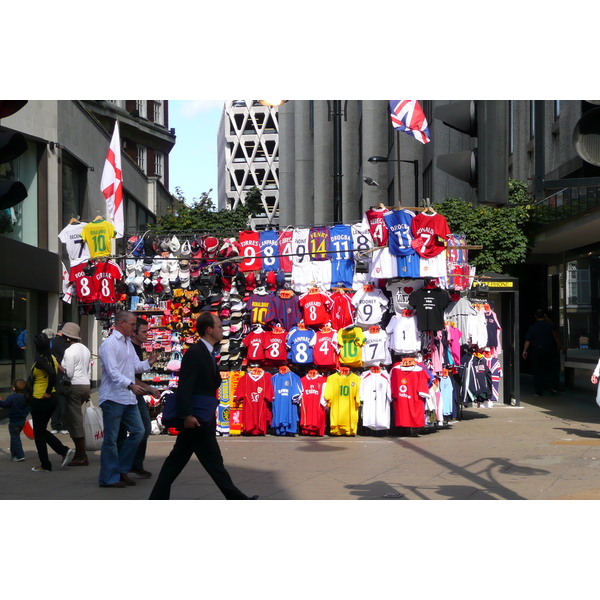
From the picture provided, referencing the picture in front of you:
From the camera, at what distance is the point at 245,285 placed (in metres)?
14.1

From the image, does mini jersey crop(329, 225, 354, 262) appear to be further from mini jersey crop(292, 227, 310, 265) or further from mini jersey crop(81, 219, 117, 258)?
mini jersey crop(81, 219, 117, 258)

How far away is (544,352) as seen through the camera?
64.7 ft

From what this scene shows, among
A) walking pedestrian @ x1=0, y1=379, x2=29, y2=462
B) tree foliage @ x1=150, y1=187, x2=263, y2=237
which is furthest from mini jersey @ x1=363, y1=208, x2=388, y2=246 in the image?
tree foliage @ x1=150, y1=187, x2=263, y2=237

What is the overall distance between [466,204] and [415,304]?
8.41 m

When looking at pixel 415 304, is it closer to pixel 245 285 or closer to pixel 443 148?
pixel 245 285

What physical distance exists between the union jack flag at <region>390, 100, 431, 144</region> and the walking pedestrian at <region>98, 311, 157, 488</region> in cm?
769

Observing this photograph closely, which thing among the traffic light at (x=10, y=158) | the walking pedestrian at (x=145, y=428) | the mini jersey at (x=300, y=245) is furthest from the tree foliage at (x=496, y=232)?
the traffic light at (x=10, y=158)

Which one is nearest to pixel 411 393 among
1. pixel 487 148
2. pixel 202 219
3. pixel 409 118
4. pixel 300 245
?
pixel 300 245

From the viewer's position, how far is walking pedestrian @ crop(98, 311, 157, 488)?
8758 mm

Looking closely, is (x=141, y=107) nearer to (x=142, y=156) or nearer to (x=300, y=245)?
(x=142, y=156)

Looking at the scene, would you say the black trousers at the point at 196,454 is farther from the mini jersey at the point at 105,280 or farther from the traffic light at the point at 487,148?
the mini jersey at the point at 105,280

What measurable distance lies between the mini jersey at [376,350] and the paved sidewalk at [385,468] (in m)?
1.25

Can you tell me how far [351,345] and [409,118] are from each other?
4520mm

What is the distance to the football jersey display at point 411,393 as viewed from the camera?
12859 mm
